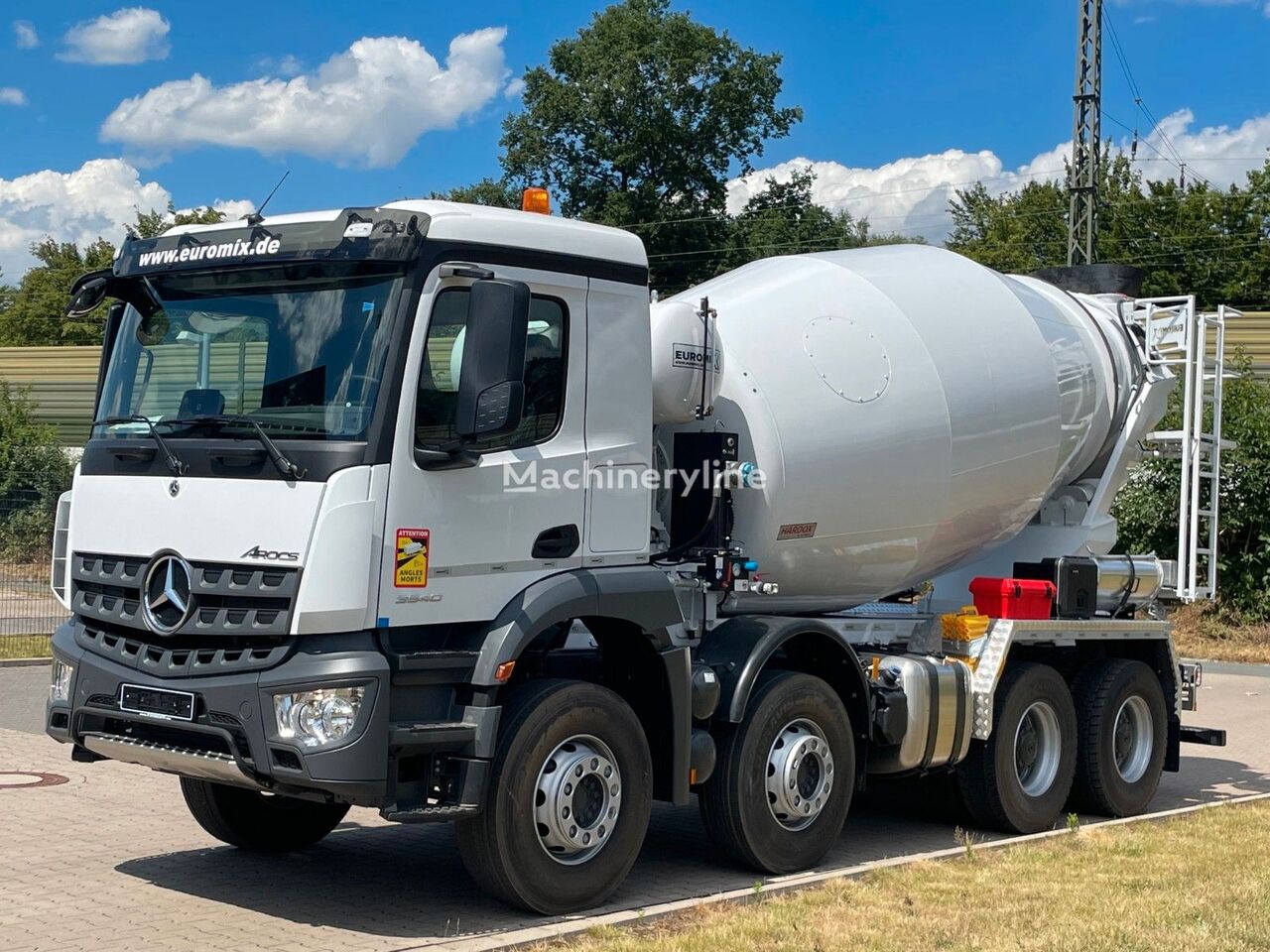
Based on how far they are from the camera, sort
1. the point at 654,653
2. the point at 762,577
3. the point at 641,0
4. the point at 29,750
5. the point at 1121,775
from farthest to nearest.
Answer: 1. the point at 641,0
2. the point at 29,750
3. the point at 1121,775
4. the point at 762,577
5. the point at 654,653

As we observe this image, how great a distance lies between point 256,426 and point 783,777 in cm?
342

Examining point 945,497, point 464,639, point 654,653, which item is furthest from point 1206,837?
point 464,639

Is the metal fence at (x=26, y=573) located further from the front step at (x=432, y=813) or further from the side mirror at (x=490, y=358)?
the side mirror at (x=490, y=358)

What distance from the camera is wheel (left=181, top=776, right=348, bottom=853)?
8562 mm

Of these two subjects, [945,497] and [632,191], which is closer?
[945,497]

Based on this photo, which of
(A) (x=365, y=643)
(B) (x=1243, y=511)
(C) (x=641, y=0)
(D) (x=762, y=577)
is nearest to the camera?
(A) (x=365, y=643)

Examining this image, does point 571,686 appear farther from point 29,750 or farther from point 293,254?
point 29,750

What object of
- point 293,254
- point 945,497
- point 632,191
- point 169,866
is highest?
point 632,191

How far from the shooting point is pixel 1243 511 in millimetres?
23359

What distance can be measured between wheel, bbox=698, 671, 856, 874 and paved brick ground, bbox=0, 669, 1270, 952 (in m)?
0.30

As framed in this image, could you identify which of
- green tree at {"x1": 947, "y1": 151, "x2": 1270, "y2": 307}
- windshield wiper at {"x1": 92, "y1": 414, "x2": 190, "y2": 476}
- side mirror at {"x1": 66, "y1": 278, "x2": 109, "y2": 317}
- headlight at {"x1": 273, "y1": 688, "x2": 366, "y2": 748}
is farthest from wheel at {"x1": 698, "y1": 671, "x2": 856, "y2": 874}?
green tree at {"x1": 947, "y1": 151, "x2": 1270, "y2": 307}

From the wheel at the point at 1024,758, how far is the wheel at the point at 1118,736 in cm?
24

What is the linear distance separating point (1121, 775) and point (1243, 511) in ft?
45.1

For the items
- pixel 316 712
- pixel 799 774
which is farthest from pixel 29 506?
pixel 316 712
